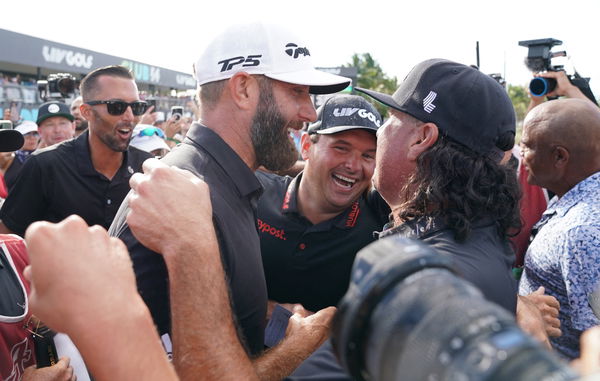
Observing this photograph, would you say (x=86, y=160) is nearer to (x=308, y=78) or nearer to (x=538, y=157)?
(x=308, y=78)

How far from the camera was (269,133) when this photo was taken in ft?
7.45

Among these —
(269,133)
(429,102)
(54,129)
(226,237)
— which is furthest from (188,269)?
(54,129)

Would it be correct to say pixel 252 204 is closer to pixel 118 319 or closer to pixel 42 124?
pixel 118 319

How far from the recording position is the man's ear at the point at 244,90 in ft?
7.13

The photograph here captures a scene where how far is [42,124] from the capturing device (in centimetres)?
651

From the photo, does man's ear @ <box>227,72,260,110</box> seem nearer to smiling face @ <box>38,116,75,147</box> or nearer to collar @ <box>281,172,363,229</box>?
collar @ <box>281,172,363,229</box>

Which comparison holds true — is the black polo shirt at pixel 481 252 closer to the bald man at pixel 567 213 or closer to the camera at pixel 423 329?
the bald man at pixel 567 213

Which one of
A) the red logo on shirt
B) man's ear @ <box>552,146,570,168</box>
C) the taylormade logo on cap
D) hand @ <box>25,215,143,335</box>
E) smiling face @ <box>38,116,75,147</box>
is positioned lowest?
the red logo on shirt

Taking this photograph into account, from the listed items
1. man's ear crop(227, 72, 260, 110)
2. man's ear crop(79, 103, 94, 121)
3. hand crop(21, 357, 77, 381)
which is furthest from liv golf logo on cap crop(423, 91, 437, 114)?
man's ear crop(79, 103, 94, 121)

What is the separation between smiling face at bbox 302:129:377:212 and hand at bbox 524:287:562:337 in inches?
47.4

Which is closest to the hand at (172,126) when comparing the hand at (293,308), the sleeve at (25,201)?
the sleeve at (25,201)

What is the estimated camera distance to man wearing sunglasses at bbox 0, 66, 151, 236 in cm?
384

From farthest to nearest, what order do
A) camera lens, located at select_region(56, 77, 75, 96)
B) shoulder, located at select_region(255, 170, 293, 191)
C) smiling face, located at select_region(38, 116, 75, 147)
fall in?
camera lens, located at select_region(56, 77, 75, 96)
smiling face, located at select_region(38, 116, 75, 147)
shoulder, located at select_region(255, 170, 293, 191)

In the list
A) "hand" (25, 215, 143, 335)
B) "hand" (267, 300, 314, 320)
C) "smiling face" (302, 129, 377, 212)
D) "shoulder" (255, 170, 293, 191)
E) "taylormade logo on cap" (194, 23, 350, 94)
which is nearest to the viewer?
"hand" (25, 215, 143, 335)
